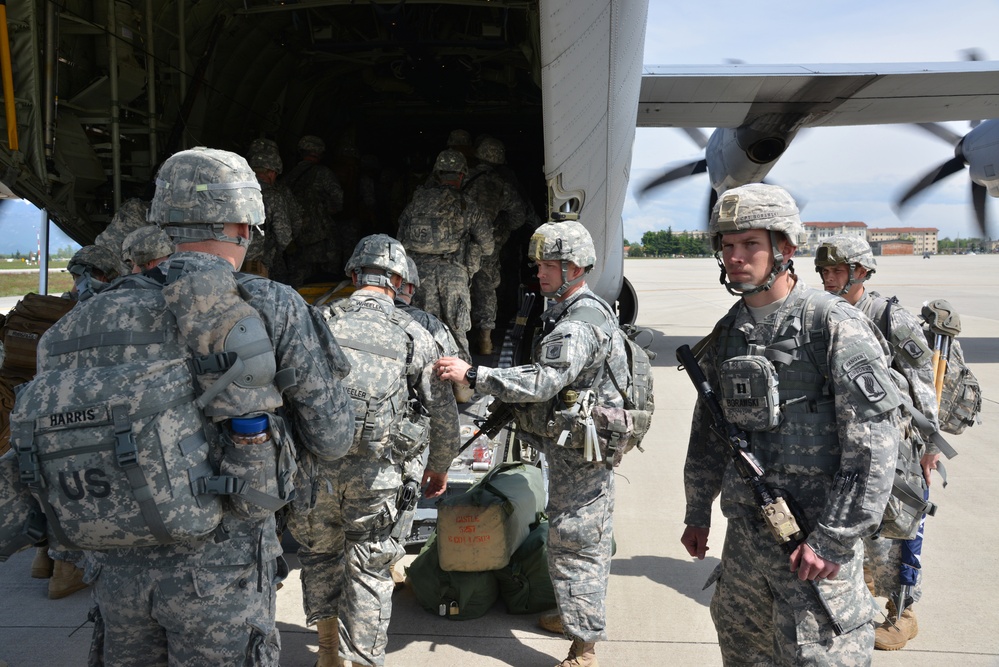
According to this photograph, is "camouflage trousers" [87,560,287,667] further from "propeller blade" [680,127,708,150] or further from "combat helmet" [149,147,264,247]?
"propeller blade" [680,127,708,150]

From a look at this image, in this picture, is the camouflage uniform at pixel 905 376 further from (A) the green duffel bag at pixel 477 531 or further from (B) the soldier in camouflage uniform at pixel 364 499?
(B) the soldier in camouflage uniform at pixel 364 499

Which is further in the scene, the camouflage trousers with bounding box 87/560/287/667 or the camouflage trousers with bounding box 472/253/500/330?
the camouflage trousers with bounding box 472/253/500/330

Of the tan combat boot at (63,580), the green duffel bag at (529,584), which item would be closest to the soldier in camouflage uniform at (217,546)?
the green duffel bag at (529,584)

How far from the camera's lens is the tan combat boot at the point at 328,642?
3.08 meters

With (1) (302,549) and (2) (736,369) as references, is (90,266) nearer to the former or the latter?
(1) (302,549)

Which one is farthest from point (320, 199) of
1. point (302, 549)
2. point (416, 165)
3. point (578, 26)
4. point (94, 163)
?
point (302, 549)

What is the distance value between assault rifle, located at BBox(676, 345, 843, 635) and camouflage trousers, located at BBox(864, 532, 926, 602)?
1275 millimetres

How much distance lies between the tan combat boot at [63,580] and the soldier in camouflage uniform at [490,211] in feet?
10.9

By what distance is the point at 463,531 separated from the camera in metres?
3.51

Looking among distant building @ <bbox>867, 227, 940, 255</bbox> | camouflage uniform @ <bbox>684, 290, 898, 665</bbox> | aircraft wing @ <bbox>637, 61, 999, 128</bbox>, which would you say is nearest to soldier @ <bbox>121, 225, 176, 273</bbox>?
camouflage uniform @ <bbox>684, 290, 898, 665</bbox>

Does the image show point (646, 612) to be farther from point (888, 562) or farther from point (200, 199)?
point (200, 199)

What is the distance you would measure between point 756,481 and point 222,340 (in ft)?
5.13

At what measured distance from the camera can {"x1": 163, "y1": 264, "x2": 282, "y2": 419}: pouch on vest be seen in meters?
1.84

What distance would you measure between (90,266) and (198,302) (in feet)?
8.66
